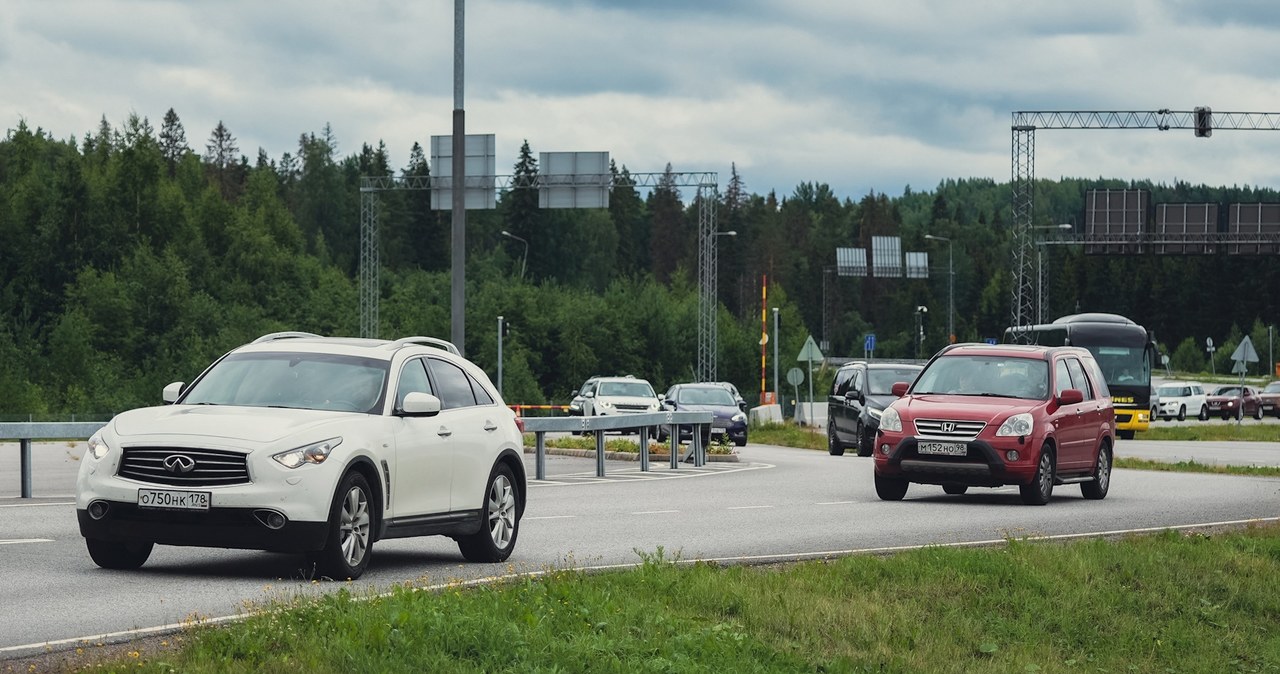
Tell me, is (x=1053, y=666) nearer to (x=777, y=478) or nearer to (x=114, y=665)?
(x=114, y=665)

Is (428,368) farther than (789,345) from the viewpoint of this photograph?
No

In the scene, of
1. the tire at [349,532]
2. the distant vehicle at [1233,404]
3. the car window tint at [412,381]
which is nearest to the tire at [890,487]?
the car window tint at [412,381]

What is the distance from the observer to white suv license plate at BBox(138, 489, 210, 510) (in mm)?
11227

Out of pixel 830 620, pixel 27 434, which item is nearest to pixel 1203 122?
pixel 27 434

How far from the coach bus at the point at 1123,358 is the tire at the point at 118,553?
42681 millimetres

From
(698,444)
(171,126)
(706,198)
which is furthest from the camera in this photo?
(171,126)

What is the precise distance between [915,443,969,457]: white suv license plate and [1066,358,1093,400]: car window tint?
106 inches

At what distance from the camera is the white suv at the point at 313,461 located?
11.3 meters

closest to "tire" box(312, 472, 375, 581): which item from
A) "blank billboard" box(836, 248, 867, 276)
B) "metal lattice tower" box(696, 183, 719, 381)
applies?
"metal lattice tower" box(696, 183, 719, 381)

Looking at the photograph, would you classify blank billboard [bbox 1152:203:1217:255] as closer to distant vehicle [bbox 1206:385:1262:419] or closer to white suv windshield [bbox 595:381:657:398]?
distant vehicle [bbox 1206:385:1262:419]

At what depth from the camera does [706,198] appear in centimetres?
6041

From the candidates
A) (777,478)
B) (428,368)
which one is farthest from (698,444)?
(428,368)

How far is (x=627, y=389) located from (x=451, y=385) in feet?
124

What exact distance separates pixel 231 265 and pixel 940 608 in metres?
101
